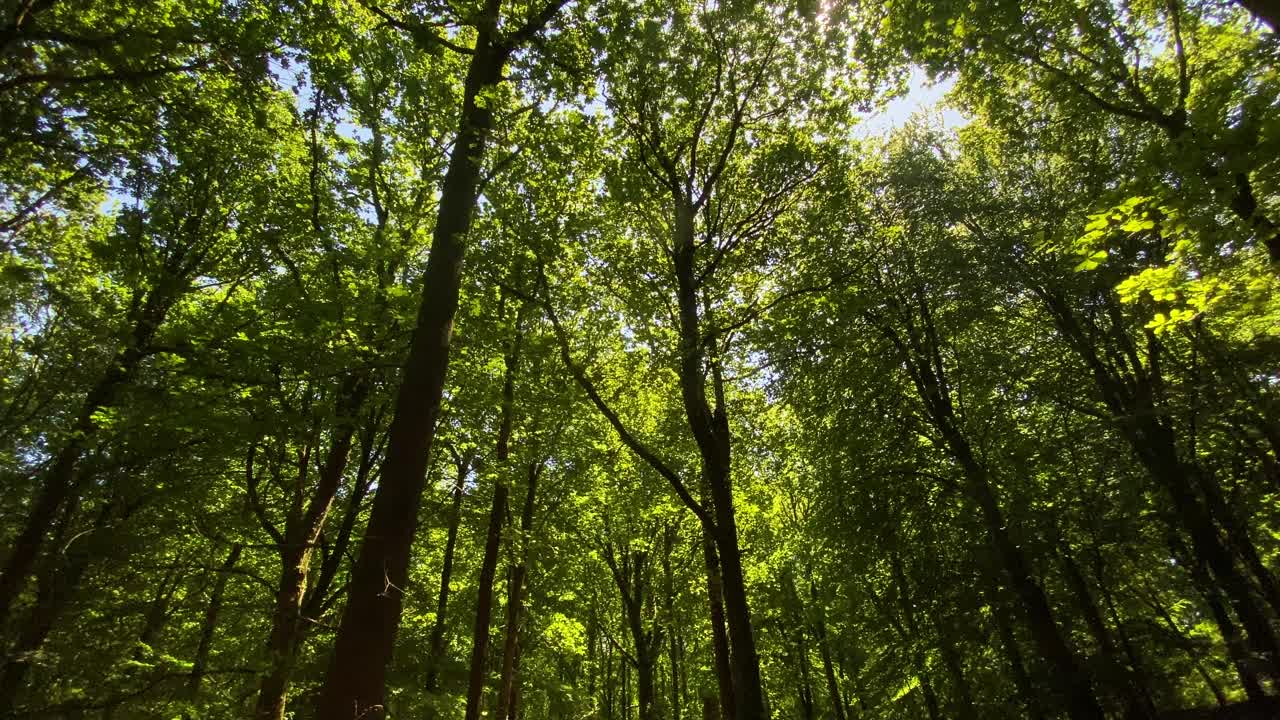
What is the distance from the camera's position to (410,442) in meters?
4.63

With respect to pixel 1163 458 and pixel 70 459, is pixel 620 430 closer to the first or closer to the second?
pixel 70 459

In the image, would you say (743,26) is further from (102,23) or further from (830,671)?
(830,671)

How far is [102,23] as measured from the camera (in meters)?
6.37

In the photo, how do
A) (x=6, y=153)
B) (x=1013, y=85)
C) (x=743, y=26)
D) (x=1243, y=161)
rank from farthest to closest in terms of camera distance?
(x=1013, y=85)
(x=743, y=26)
(x=6, y=153)
(x=1243, y=161)

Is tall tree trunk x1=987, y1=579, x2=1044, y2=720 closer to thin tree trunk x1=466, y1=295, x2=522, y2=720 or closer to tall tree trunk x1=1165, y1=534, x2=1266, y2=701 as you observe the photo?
tall tree trunk x1=1165, y1=534, x2=1266, y2=701

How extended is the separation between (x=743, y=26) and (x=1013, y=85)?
5.25 meters

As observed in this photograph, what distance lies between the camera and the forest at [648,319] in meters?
6.47

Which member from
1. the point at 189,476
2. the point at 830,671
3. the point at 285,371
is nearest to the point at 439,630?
the point at 189,476

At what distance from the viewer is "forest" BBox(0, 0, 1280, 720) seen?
21.2 feet

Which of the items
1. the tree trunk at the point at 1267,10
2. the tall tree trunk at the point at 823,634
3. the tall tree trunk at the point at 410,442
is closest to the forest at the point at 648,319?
the tall tree trunk at the point at 410,442

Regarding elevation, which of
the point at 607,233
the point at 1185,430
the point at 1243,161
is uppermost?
the point at 607,233

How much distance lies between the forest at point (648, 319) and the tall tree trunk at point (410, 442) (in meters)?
0.04

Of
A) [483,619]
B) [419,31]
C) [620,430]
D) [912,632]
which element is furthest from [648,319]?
[912,632]

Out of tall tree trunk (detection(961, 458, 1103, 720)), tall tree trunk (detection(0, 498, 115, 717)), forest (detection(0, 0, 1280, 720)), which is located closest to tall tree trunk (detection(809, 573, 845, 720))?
forest (detection(0, 0, 1280, 720))
